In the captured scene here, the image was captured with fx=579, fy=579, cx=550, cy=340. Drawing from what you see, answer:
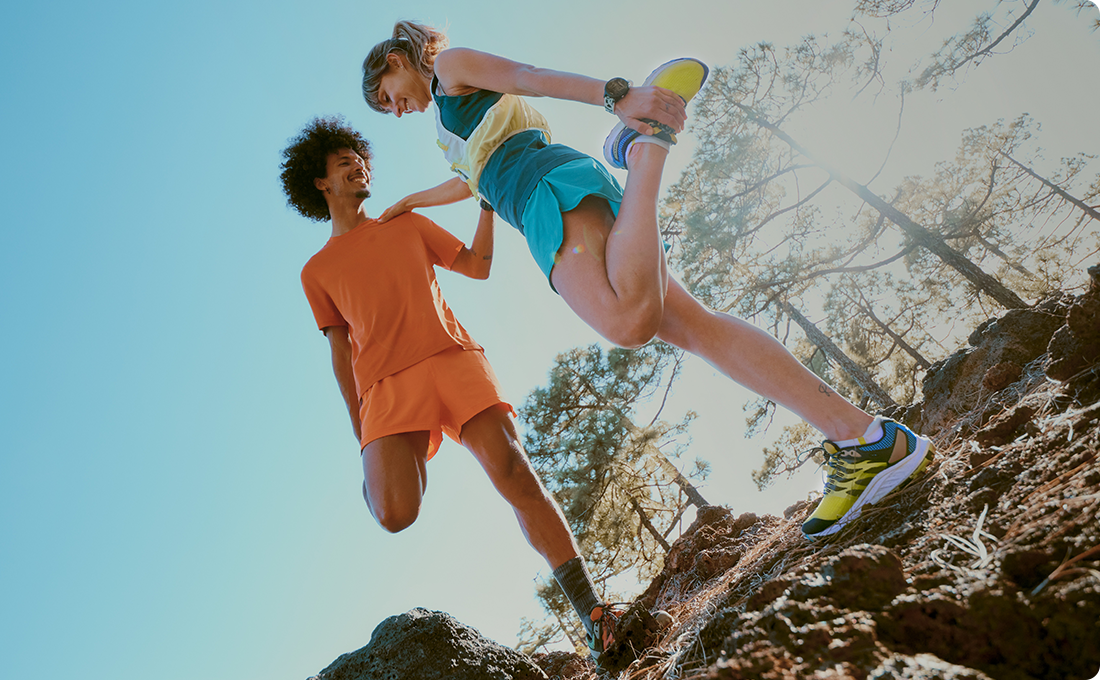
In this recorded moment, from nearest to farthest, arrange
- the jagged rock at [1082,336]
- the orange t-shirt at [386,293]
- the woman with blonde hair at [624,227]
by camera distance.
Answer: the jagged rock at [1082,336] < the woman with blonde hair at [624,227] < the orange t-shirt at [386,293]

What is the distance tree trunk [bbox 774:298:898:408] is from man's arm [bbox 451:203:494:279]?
5217 mm

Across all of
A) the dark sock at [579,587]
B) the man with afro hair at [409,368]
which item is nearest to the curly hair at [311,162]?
the man with afro hair at [409,368]

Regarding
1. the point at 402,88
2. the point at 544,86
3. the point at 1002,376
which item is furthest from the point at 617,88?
the point at 1002,376

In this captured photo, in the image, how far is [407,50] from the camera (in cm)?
246

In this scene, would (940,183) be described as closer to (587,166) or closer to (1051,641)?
(587,166)

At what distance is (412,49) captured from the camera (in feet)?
8.05

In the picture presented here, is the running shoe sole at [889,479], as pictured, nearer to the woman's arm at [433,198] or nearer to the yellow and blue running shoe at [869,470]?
the yellow and blue running shoe at [869,470]

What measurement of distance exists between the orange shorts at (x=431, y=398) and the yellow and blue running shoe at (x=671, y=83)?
127cm

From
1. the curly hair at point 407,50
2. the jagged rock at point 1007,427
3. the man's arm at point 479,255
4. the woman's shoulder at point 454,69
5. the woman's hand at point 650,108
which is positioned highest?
the curly hair at point 407,50

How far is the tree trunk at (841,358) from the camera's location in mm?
6690

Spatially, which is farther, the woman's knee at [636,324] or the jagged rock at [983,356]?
the jagged rock at [983,356]

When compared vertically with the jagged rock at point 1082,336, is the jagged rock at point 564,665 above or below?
above

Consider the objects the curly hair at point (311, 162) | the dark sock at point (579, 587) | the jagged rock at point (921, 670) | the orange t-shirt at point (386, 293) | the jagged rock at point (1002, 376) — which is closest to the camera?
the jagged rock at point (921, 670)


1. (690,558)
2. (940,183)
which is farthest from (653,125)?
(940,183)
